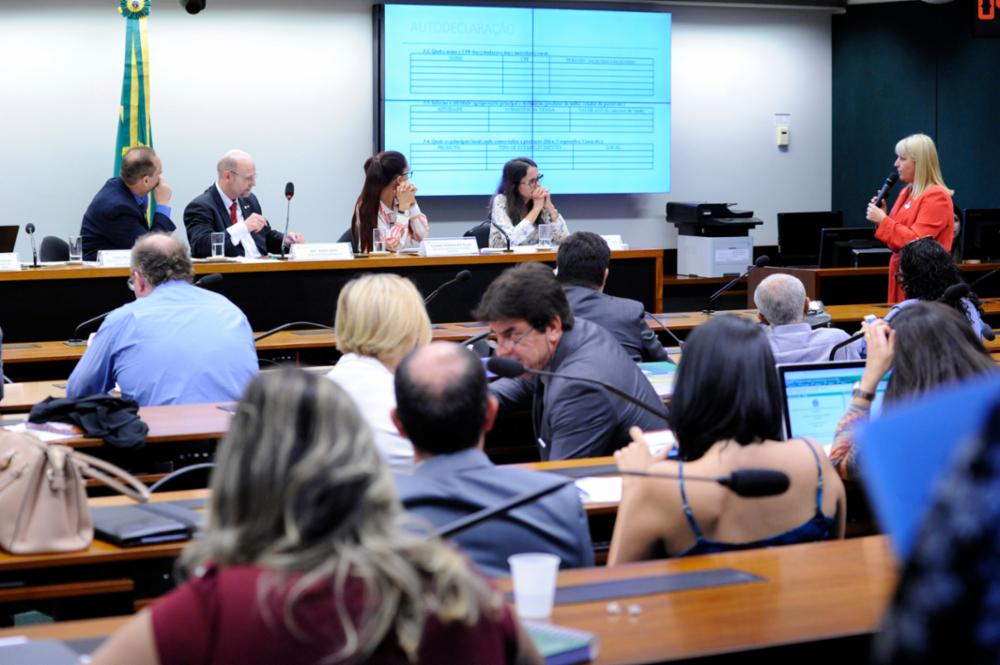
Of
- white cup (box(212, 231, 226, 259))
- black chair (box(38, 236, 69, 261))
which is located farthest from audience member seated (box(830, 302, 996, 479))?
black chair (box(38, 236, 69, 261))

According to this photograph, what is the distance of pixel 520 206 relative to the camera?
8062 millimetres

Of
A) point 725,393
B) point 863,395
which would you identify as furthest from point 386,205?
point 725,393

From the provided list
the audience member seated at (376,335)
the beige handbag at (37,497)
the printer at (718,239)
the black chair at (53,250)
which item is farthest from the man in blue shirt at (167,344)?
the printer at (718,239)

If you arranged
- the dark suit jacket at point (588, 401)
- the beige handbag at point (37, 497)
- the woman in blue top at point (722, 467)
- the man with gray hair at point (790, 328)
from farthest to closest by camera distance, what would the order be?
1. the man with gray hair at point (790, 328)
2. the dark suit jacket at point (588, 401)
3. the beige handbag at point (37, 497)
4. the woman in blue top at point (722, 467)

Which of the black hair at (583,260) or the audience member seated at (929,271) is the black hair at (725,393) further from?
the audience member seated at (929,271)

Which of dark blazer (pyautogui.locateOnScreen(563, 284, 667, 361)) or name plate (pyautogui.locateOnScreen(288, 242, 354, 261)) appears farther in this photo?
name plate (pyautogui.locateOnScreen(288, 242, 354, 261))

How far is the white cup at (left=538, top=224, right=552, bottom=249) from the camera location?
303 inches

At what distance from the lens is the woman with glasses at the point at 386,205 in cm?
741

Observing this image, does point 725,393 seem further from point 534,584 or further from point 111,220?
point 111,220

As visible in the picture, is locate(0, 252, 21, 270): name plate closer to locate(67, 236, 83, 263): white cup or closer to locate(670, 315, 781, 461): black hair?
locate(67, 236, 83, 263): white cup

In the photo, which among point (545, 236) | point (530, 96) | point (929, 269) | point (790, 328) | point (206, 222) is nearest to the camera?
point (790, 328)

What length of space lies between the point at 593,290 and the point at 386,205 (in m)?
2.94

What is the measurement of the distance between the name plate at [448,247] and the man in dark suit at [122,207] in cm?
151

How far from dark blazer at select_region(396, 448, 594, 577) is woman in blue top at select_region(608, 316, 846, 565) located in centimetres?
16
